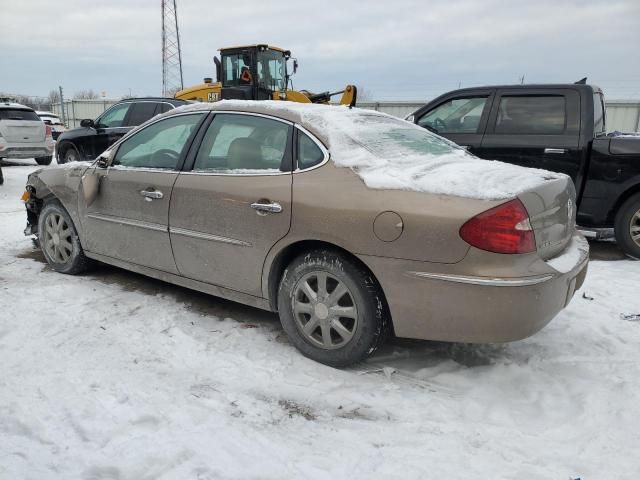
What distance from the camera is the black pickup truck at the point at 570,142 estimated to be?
17.5 ft

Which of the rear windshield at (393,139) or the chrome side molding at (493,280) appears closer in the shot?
the chrome side molding at (493,280)

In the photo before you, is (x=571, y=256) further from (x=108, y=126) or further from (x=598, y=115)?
(x=108, y=126)

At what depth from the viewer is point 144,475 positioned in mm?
2041

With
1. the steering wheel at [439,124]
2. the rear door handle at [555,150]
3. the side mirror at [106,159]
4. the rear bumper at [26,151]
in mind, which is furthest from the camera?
the rear bumper at [26,151]

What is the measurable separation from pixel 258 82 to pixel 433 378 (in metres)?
11.2

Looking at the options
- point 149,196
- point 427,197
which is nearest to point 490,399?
point 427,197

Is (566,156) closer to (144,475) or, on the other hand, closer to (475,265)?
(475,265)

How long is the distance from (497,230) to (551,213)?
0.52 metres

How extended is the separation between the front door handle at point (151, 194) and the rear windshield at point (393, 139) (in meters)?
1.46

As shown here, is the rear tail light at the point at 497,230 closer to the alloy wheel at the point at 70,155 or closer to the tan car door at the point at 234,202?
the tan car door at the point at 234,202

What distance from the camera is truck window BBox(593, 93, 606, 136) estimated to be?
218 inches

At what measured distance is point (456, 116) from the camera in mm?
6277

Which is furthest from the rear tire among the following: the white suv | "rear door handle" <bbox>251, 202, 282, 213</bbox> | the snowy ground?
"rear door handle" <bbox>251, 202, 282, 213</bbox>

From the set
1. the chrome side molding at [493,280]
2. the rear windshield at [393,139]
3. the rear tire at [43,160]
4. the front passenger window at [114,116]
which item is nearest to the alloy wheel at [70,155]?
the front passenger window at [114,116]
